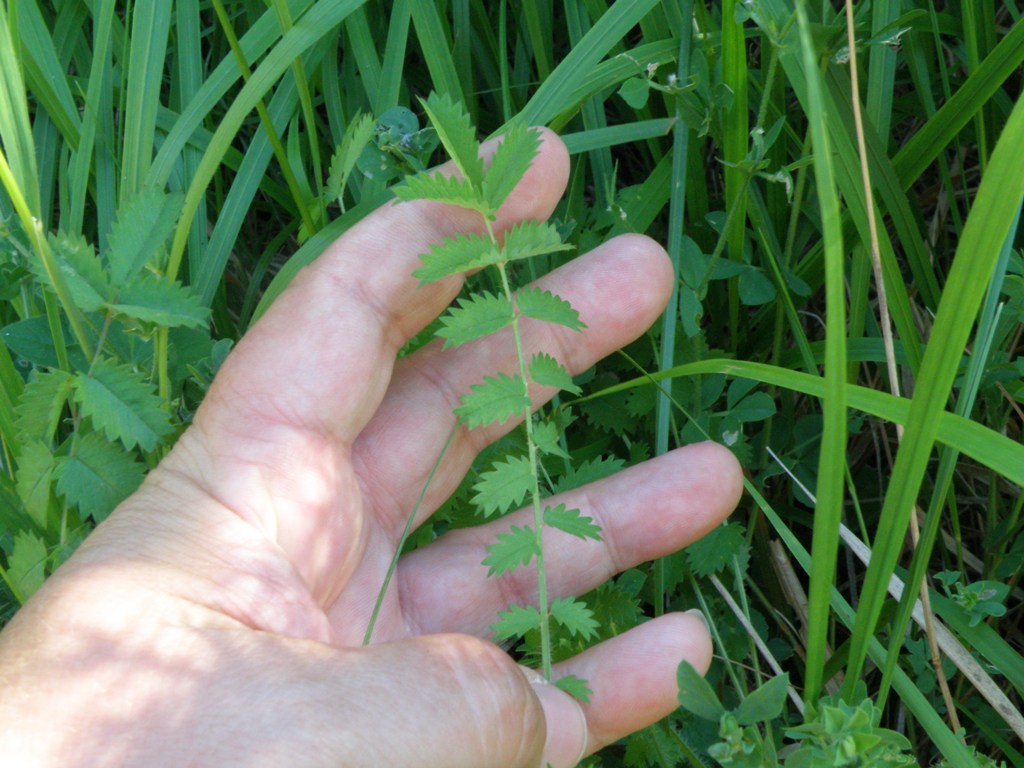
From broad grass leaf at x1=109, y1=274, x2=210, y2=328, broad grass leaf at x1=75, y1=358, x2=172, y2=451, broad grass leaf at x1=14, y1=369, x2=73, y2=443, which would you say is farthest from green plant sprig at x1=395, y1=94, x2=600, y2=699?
broad grass leaf at x1=14, y1=369, x2=73, y2=443

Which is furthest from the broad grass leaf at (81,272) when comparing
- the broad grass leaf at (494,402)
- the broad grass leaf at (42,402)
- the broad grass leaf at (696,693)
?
the broad grass leaf at (696,693)

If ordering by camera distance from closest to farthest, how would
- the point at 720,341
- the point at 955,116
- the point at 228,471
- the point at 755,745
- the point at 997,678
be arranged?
the point at 755,745 < the point at 228,471 < the point at 955,116 < the point at 997,678 < the point at 720,341

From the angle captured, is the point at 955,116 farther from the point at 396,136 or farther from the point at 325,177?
the point at 325,177

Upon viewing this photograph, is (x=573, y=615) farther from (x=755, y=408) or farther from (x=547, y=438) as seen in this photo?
(x=755, y=408)

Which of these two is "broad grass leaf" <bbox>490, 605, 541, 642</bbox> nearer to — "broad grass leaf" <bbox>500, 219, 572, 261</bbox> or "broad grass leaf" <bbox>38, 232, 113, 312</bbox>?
"broad grass leaf" <bbox>500, 219, 572, 261</bbox>

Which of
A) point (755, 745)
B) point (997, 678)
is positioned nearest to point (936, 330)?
point (755, 745)

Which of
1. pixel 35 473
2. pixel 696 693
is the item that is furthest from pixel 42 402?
pixel 696 693
